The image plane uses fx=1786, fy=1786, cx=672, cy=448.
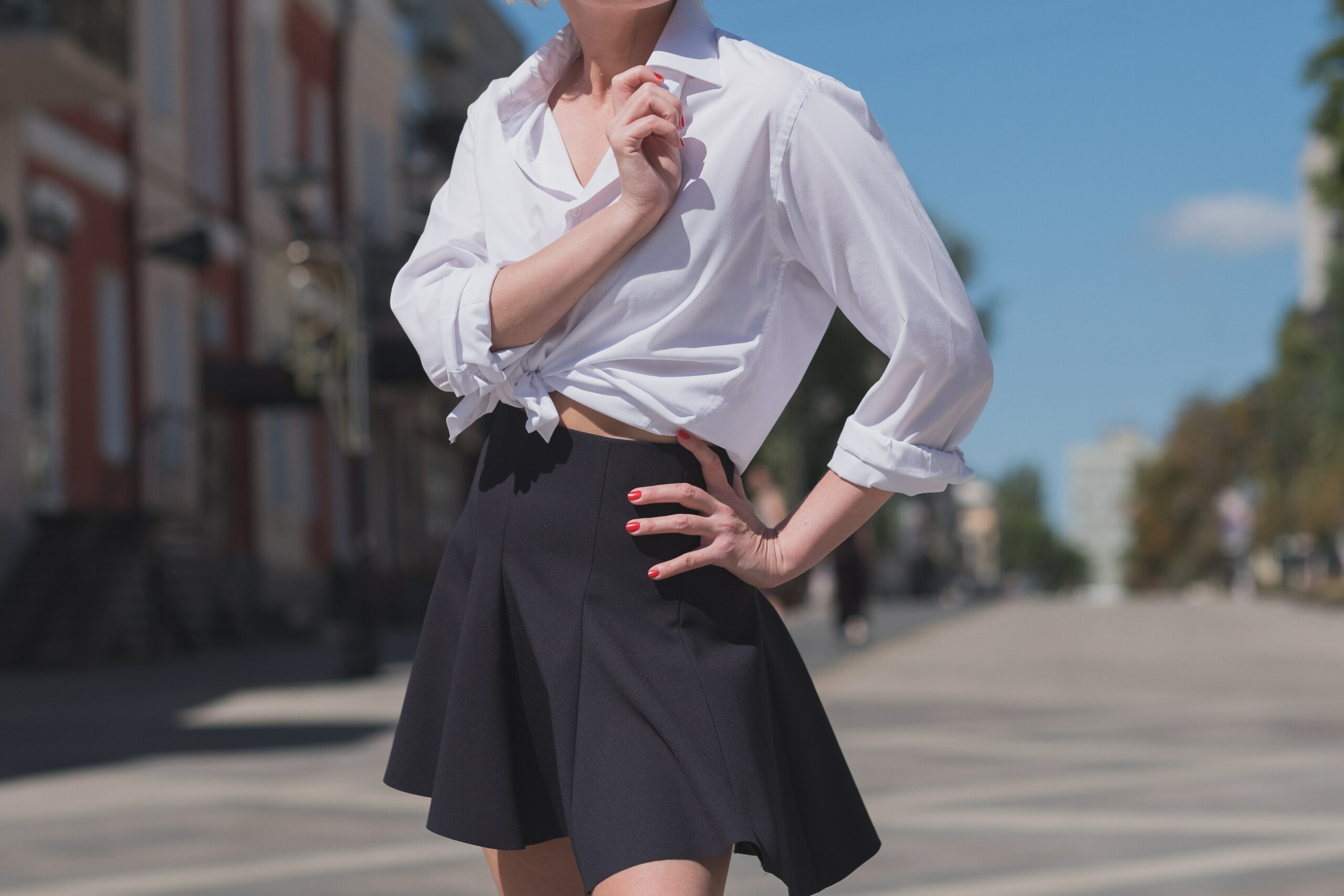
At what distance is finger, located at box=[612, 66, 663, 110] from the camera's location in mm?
2068

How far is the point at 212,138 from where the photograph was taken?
25.5 metres

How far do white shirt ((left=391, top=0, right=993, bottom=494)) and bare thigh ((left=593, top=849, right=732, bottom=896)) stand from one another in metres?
0.48

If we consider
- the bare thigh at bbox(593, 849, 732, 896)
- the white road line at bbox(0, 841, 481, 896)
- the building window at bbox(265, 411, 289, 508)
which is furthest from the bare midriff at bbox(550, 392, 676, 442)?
the building window at bbox(265, 411, 289, 508)

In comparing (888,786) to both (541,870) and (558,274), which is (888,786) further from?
(558,274)

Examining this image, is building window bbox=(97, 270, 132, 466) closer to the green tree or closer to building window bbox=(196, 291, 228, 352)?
building window bbox=(196, 291, 228, 352)

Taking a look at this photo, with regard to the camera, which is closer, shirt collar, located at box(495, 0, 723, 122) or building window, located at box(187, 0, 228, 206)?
shirt collar, located at box(495, 0, 723, 122)

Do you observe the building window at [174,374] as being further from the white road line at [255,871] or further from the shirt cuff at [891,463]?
the shirt cuff at [891,463]

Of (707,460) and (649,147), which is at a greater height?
(649,147)

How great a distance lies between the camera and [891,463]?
204 centimetres

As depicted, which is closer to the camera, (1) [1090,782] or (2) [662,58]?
(2) [662,58]

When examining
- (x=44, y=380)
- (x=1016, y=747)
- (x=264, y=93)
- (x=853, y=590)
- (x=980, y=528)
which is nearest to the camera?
(x=1016, y=747)

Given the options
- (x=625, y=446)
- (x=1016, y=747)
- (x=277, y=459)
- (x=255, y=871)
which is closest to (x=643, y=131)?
(x=625, y=446)

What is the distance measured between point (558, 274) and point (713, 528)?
0.34m

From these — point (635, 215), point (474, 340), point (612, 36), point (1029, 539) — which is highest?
point (612, 36)
